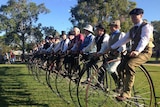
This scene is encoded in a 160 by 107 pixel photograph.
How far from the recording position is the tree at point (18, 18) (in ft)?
190

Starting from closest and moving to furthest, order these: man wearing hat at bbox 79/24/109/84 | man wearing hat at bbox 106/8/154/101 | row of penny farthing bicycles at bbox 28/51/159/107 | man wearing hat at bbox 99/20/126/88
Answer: man wearing hat at bbox 106/8/154/101
row of penny farthing bicycles at bbox 28/51/159/107
man wearing hat at bbox 99/20/126/88
man wearing hat at bbox 79/24/109/84

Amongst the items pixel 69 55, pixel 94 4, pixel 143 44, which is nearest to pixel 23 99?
pixel 69 55

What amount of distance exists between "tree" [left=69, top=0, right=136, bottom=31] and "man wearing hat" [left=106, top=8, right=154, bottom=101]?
4401cm

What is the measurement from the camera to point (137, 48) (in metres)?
5.51

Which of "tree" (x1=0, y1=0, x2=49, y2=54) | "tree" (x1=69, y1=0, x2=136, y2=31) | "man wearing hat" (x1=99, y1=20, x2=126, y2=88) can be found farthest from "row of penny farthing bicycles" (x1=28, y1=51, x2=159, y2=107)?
"tree" (x1=0, y1=0, x2=49, y2=54)

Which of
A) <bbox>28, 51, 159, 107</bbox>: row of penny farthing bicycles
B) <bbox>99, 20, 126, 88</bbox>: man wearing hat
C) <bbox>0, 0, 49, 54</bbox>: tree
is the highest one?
<bbox>0, 0, 49, 54</bbox>: tree

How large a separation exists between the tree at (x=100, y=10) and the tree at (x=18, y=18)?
34.6 ft

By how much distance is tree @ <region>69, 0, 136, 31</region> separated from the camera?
5041 cm

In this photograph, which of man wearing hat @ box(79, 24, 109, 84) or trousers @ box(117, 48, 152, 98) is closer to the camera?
trousers @ box(117, 48, 152, 98)

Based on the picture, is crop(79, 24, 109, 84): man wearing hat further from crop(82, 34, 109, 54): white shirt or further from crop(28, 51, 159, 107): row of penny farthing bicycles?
crop(28, 51, 159, 107): row of penny farthing bicycles

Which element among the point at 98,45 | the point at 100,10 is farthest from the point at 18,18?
the point at 98,45

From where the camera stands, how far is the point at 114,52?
666cm

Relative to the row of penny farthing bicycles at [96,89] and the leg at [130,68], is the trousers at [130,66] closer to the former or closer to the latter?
the leg at [130,68]

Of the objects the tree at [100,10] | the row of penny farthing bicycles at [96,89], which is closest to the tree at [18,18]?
the tree at [100,10]
